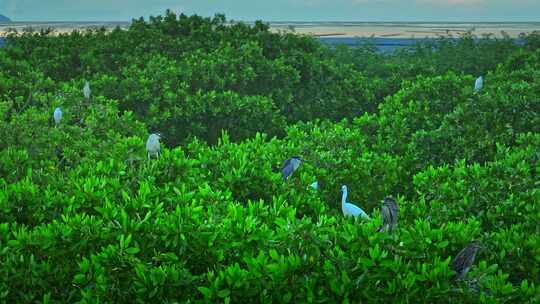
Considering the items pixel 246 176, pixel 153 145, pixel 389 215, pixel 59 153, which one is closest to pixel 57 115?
pixel 59 153

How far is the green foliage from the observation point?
5.50 m

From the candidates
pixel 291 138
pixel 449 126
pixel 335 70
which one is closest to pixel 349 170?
pixel 291 138

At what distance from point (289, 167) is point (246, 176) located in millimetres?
885

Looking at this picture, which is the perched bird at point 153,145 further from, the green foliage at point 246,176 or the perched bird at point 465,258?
the perched bird at point 465,258

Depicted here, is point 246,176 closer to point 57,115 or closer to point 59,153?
point 59,153

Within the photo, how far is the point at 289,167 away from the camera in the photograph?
9.55 m

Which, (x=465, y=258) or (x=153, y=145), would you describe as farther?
(x=153, y=145)

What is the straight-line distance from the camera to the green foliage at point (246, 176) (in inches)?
216

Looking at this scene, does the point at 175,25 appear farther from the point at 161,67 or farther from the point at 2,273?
the point at 2,273

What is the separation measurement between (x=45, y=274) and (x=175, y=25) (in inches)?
621

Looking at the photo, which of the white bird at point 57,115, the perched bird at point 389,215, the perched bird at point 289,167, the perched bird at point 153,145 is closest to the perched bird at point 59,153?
the white bird at point 57,115

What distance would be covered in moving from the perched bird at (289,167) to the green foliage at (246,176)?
0.16 m

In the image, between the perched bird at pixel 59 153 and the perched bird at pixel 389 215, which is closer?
the perched bird at pixel 389 215

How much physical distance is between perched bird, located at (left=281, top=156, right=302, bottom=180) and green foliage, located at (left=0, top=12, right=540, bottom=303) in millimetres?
163
